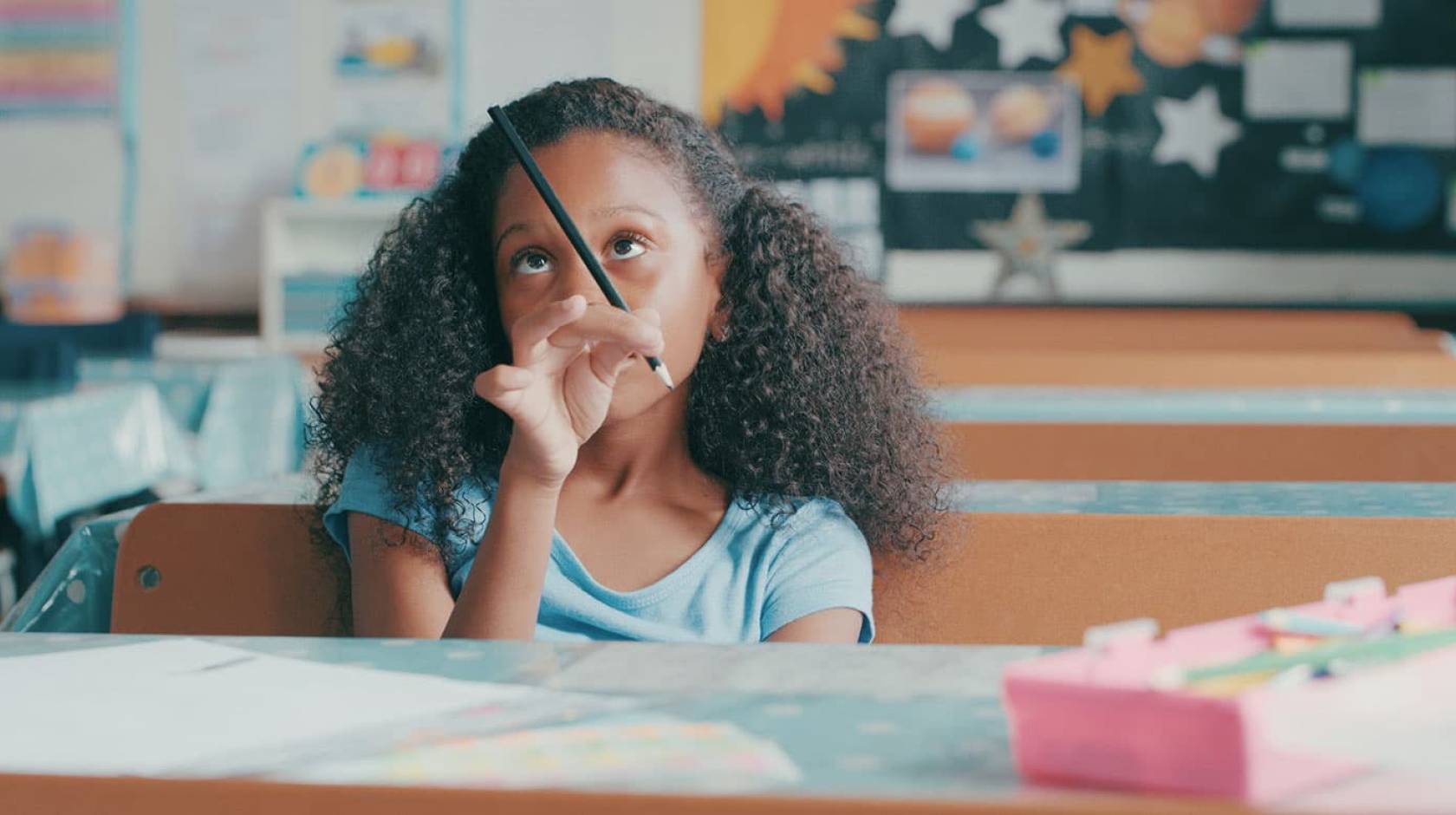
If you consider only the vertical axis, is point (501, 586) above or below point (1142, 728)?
below

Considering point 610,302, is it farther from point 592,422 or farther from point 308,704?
point 308,704

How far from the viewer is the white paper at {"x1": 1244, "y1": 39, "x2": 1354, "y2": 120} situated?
15.5 ft

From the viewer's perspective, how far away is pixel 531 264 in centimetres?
117

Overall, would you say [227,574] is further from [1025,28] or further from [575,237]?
[1025,28]

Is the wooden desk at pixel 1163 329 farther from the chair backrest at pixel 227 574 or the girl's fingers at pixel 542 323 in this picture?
the girl's fingers at pixel 542 323

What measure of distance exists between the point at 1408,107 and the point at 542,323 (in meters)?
4.37

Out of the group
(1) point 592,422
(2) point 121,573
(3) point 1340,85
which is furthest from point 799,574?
(3) point 1340,85

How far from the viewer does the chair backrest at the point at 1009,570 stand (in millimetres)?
1158

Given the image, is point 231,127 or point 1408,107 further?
point 231,127

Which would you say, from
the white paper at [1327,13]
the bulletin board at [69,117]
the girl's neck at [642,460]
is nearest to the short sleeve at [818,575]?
the girl's neck at [642,460]

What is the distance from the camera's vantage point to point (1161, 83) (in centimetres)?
473

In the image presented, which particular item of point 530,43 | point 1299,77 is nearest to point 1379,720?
point 1299,77

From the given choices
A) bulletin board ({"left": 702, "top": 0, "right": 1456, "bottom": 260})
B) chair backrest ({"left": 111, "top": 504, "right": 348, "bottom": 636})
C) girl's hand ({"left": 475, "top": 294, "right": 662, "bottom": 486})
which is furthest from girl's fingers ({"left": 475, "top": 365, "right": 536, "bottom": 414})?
bulletin board ({"left": 702, "top": 0, "right": 1456, "bottom": 260})

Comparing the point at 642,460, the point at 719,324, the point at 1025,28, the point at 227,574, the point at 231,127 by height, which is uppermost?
the point at 1025,28
